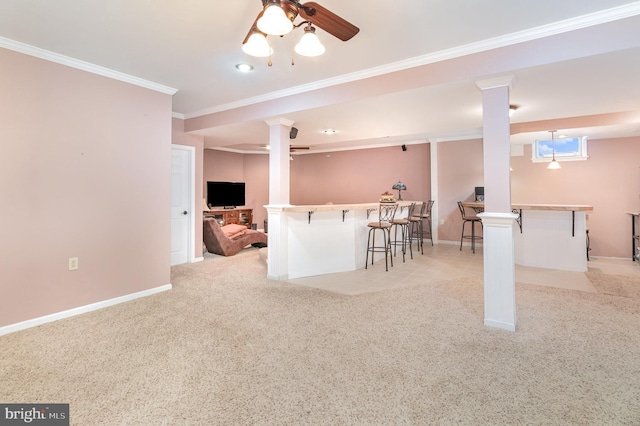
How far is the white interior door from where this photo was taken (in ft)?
16.0

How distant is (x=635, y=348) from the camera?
6.99 feet

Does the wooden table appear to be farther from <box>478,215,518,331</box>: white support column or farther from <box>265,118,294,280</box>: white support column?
<box>265,118,294,280</box>: white support column

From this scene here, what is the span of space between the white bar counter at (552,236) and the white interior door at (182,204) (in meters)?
5.21

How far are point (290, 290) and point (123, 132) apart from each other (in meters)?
2.56

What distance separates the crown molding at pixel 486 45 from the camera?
82.5 inches

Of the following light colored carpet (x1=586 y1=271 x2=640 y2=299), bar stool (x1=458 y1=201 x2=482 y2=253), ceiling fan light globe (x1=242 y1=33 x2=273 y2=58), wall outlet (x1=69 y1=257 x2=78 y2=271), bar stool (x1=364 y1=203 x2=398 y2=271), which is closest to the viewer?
ceiling fan light globe (x1=242 y1=33 x2=273 y2=58)

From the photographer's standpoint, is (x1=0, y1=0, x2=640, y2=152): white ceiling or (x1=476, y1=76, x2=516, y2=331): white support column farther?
(x1=476, y1=76, x2=516, y2=331): white support column

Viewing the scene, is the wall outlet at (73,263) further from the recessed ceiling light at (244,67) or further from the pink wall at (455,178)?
the pink wall at (455,178)

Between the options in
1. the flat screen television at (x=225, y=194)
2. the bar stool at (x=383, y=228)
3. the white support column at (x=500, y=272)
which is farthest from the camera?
the flat screen television at (x=225, y=194)

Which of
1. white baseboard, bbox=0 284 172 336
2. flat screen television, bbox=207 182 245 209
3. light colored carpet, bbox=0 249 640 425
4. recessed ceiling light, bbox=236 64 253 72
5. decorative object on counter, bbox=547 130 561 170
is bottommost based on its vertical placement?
light colored carpet, bbox=0 249 640 425

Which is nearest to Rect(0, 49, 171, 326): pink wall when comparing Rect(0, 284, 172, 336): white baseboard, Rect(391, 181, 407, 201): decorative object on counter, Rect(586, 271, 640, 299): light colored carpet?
Rect(0, 284, 172, 336): white baseboard

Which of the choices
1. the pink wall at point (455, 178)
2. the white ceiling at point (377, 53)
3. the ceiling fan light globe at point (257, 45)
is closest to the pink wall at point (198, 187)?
the white ceiling at point (377, 53)

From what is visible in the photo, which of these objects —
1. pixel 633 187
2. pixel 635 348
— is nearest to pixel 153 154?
pixel 635 348

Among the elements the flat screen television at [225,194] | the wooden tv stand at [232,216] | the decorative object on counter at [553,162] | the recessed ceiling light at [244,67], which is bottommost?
the wooden tv stand at [232,216]
